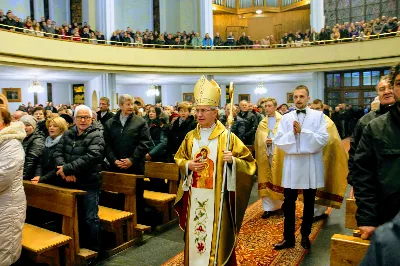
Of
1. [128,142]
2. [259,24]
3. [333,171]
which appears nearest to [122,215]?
[128,142]

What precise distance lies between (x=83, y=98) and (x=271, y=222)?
55.9ft

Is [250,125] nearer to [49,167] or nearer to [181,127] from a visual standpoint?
[181,127]

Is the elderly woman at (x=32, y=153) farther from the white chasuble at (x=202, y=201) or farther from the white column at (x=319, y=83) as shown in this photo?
the white column at (x=319, y=83)

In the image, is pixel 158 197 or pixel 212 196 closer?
pixel 212 196

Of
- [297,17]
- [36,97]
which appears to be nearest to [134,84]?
[36,97]

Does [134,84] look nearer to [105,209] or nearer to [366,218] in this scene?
[105,209]

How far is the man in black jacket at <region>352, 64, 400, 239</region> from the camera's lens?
1897mm

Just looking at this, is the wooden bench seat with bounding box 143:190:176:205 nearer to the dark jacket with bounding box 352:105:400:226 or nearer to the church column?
the dark jacket with bounding box 352:105:400:226

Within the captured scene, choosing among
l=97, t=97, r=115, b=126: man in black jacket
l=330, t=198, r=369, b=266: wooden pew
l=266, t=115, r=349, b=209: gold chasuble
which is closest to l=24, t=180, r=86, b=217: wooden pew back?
l=97, t=97, r=115, b=126: man in black jacket

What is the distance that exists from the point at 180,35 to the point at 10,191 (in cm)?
1584

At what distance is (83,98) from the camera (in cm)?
1998

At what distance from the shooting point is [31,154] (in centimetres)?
427

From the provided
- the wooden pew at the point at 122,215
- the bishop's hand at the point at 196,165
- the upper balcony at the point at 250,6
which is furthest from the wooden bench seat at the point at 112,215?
the upper balcony at the point at 250,6

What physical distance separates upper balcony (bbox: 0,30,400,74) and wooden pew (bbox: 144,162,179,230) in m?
9.40
